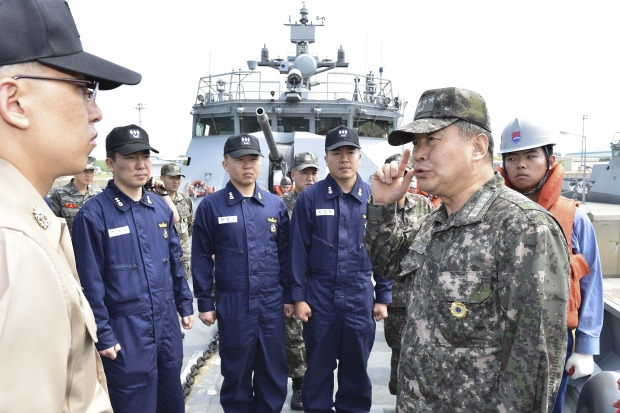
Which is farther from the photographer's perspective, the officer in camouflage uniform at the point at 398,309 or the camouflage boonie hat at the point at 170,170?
the camouflage boonie hat at the point at 170,170

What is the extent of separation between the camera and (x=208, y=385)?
347cm

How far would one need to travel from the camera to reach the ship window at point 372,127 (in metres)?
9.46

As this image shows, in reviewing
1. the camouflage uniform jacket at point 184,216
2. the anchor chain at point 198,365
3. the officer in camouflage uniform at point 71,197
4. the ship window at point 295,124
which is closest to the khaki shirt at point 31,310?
the anchor chain at point 198,365

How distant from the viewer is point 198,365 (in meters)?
3.71

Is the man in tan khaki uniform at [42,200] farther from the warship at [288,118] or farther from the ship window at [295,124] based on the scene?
the ship window at [295,124]

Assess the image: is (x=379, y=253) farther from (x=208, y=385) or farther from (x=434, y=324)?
(x=208, y=385)

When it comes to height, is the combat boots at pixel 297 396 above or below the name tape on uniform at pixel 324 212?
below

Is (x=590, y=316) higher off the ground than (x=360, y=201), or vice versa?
(x=360, y=201)

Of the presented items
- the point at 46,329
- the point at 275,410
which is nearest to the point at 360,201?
the point at 275,410

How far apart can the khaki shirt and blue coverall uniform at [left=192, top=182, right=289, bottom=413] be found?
205 centimetres

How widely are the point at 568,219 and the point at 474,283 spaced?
1209 millimetres

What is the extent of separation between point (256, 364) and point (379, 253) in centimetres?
153

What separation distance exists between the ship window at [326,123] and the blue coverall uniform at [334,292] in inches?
249

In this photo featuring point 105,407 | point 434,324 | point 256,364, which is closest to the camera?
point 105,407
